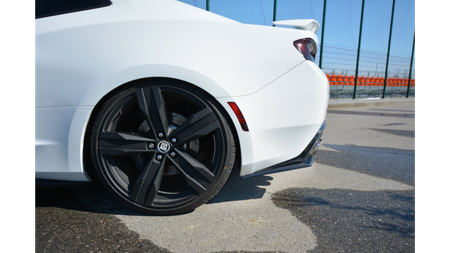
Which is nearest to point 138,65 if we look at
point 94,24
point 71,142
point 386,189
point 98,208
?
point 94,24

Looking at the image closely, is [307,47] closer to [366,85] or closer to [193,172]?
[193,172]

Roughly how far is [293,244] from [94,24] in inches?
64.9

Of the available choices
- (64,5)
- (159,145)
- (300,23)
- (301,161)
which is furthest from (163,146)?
(300,23)

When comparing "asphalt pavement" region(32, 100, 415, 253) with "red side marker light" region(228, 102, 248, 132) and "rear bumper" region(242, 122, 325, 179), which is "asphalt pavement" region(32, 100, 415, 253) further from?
"red side marker light" region(228, 102, 248, 132)

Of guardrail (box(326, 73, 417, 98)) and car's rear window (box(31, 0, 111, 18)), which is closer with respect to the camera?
car's rear window (box(31, 0, 111, 18))

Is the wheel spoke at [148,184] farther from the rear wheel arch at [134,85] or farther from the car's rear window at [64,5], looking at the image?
the car's rear window at [64,5]

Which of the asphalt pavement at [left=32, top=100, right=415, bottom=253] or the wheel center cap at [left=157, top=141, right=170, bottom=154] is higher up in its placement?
the wheel center cap at [left=157, top=141, right=170, bottom=154]

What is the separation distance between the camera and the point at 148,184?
1743mm

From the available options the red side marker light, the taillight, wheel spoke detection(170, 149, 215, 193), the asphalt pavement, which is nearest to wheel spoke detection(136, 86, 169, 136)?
wheel spoke detection(170, 149, 215, 193)

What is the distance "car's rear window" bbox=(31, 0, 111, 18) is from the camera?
1.74 meters

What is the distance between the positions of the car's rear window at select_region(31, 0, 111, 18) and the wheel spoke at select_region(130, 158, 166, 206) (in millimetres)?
1016

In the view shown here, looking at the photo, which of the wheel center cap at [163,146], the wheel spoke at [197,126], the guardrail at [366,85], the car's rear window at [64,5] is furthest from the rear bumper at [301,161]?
the guardrail at [366,85]

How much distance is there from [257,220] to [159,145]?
2.46ft
